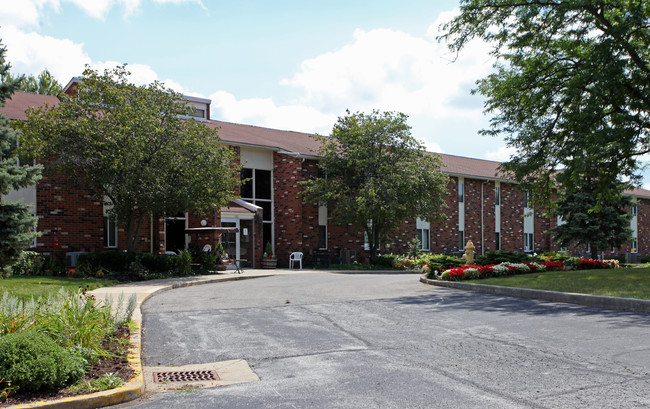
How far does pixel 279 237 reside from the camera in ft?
105

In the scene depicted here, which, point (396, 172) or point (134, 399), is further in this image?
point (396, 172)

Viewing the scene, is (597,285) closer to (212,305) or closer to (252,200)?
(212,305)

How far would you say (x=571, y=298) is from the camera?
40.5ft

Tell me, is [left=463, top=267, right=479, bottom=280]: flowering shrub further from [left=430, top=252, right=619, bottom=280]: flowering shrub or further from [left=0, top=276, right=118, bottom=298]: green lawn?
[left=0, top=276, right=118, bottom=298]: green lawn

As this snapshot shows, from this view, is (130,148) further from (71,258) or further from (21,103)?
(21,103)

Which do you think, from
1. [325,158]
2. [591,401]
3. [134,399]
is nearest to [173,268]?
[325,158]

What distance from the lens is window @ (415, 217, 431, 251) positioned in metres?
37.7

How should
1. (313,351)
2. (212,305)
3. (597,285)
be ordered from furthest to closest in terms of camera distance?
(597,285)
(212,305)
(313,351)

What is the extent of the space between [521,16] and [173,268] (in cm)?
1600

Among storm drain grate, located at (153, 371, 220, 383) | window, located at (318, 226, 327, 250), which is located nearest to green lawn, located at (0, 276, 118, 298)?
storm drain grate, located at (153, 371, 220, 383)

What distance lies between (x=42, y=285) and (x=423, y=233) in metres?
27.3

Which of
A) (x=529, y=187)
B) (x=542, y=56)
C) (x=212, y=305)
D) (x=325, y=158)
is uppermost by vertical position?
Answer: (x=542, y=56)

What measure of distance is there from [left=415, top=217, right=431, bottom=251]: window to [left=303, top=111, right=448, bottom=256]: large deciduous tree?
4903 mm

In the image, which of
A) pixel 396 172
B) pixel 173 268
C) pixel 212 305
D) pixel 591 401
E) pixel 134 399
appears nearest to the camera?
pixel 591 401
